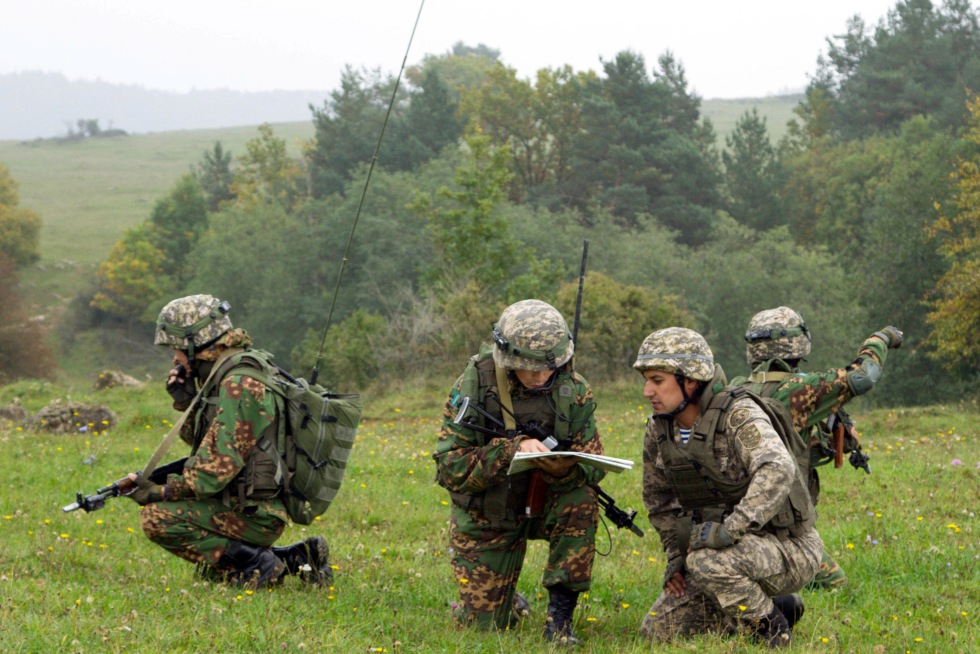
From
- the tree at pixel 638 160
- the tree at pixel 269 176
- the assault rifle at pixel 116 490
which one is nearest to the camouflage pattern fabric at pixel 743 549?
the assault rifle at pixel 116 490

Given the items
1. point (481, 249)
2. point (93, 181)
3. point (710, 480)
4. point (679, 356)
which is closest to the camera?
point (679, 356)

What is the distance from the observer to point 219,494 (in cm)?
805

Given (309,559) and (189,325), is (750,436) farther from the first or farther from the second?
(189,325)

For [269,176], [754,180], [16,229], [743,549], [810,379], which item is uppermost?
[754,180]

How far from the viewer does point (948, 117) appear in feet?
222

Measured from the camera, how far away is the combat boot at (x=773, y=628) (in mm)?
6699

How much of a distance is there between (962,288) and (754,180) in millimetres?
38218

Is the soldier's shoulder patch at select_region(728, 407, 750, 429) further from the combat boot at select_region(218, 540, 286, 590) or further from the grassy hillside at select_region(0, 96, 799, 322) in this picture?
the grassy hillside at select_region(0, 96, 799, 322)

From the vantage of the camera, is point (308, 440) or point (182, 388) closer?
point (308, 440)

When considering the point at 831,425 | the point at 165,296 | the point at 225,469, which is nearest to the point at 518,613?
the point at 225,469

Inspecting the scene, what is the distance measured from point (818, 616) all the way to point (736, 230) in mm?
60118

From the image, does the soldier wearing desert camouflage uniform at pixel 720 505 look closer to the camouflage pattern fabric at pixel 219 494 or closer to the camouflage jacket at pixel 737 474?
the camouflage jacket at pixel 737 474

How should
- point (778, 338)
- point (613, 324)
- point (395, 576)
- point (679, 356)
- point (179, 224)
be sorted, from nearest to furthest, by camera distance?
1. point (679, 356)
2. point (778, 338)
3. point (395, 576)
4. point (613, 324)
5. point (179, 224)

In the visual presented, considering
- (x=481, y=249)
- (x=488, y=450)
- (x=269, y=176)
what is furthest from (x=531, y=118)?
(x=488, y=450)
